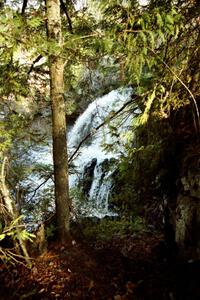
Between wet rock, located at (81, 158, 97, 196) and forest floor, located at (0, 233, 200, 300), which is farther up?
wet rock, located at (81, 158, 97, 196)

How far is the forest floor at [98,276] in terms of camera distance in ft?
14.4

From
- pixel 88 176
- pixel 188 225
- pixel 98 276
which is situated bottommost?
pixel 98 276

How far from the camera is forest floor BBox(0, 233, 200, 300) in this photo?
14.4 feet

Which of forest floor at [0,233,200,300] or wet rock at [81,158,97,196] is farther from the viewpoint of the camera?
wet rock at [81,158,97,196]

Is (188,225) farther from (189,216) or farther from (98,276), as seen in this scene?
(98,276)

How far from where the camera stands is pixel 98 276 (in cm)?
486

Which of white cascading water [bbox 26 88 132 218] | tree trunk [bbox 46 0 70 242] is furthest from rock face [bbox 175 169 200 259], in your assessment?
white cascading water [bbox 26 88 132 218]

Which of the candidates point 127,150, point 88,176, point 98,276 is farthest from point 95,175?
point 98,276

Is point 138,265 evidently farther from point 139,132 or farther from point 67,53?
point 67,53

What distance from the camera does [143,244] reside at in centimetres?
637

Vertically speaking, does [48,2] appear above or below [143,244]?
above

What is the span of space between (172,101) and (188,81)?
34 cm

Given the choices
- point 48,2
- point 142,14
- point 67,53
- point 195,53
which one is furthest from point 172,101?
point 48,2

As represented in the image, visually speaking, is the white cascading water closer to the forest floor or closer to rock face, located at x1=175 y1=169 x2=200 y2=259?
the forest floor
